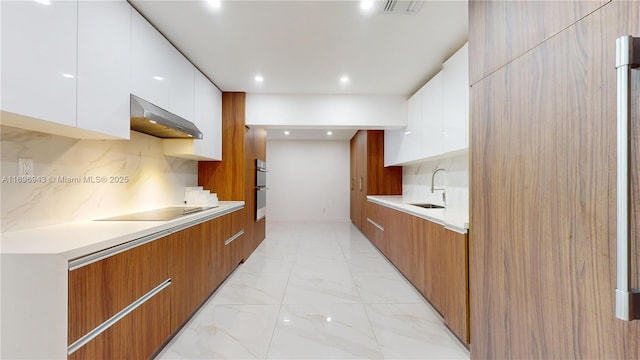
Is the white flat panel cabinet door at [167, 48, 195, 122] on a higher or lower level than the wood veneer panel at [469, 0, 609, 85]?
higher

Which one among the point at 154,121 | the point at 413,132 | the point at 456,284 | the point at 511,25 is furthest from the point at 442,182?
→ the point at 154,121

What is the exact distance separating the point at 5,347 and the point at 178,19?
214 cm

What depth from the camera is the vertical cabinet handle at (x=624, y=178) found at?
564 millimetres

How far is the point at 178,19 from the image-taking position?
78.1 inches

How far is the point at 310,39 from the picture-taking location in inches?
88.4

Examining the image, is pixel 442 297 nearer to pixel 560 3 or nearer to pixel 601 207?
pixel 601 207

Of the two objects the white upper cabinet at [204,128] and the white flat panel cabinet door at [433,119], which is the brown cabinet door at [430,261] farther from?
the white upper cabinet at [204,128]

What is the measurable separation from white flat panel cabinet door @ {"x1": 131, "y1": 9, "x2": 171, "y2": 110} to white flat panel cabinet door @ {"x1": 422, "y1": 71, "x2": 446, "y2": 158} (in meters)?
2.63

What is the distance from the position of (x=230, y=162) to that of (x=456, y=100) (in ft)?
9.15

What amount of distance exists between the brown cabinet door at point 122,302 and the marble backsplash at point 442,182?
8.28 feet

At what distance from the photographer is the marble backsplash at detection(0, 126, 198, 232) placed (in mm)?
1350

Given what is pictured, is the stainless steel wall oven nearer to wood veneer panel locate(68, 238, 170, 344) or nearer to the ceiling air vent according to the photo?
wood veneer panel locate(68, 238, 170, 344)

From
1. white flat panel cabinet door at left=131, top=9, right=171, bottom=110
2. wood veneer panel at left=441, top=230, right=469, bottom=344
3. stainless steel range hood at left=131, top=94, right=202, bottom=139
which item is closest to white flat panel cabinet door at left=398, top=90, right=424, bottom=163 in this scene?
wood veneer panel at left=441, top=230, right=469, bottom=344

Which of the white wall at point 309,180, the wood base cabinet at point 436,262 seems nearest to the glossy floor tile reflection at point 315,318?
the wood base cabinet at point 436,262
